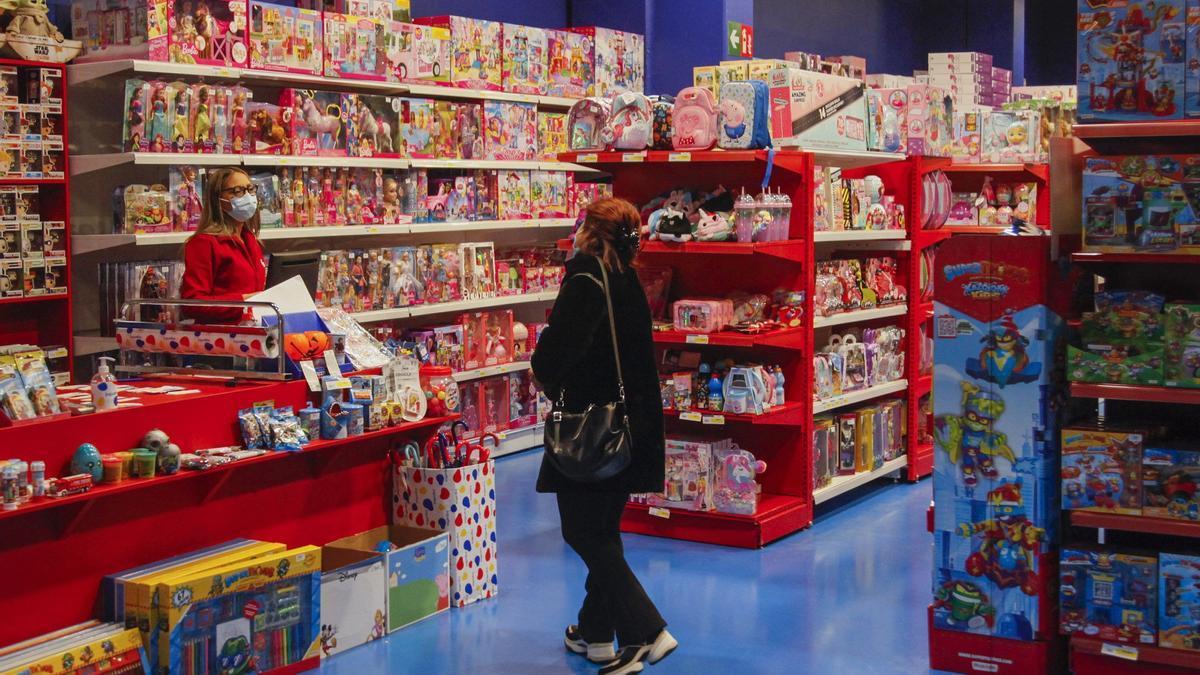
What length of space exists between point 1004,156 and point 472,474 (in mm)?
4712

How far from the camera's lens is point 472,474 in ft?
18.6

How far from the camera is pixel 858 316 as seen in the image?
7.51 metres

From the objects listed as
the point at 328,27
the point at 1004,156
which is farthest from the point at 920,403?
the point at 328,27

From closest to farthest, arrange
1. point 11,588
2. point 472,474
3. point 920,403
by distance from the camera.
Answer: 1. point 11,588
2. point 472,474
3. point 920,403

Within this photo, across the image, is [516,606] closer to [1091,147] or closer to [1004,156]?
[1091,147]

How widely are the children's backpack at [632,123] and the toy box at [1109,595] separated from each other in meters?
3.02

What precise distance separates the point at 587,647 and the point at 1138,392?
7.06ft

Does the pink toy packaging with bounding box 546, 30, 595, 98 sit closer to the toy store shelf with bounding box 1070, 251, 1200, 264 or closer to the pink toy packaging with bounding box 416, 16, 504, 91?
the pink toy packaging with bounding box 416, 16, 504, 91

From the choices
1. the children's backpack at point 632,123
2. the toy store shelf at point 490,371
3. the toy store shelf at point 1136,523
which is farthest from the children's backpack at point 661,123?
the toy store shelf at point 1136,523

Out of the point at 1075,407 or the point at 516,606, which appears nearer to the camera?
the point at 1075,407

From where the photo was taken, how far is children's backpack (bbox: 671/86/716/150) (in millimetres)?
6508

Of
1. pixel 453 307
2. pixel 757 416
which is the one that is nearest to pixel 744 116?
pixel 757 416

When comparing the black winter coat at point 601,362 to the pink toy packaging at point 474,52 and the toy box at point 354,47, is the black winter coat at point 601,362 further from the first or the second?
the pink toy packaging at point 474,52

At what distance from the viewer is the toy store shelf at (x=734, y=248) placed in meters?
6.36
